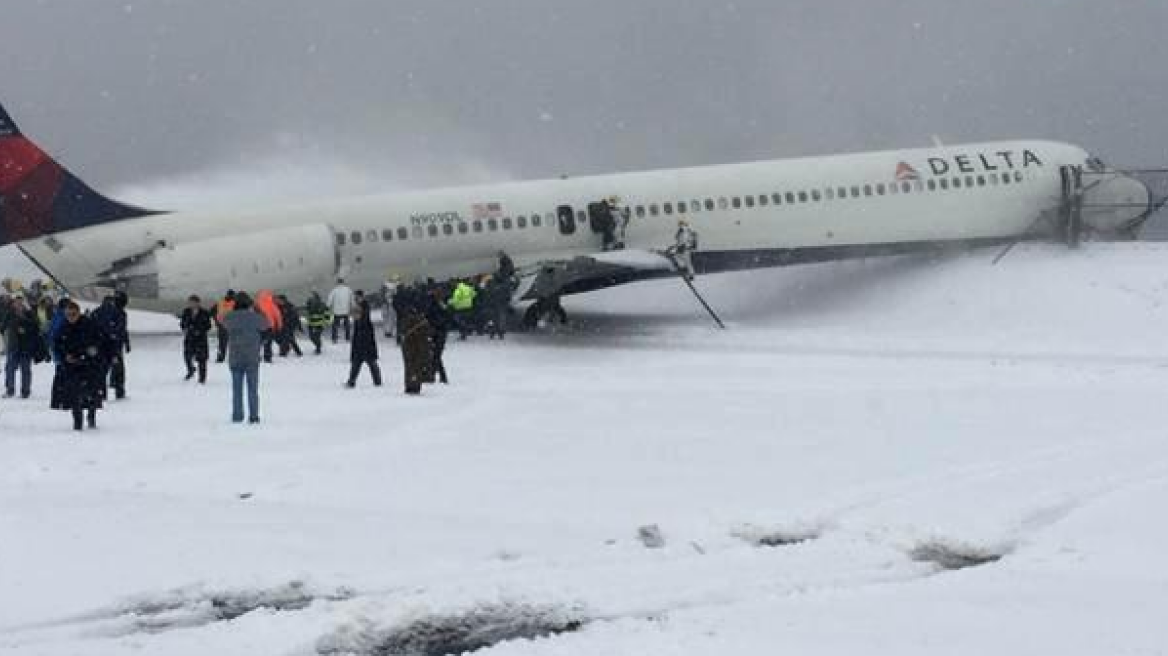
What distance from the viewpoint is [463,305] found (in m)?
27.5

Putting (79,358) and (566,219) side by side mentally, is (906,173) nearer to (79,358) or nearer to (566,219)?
(566,219)

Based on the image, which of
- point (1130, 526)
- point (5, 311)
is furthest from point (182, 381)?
point (1130, 526)

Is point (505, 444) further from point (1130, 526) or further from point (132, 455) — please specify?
point (1130, 526)

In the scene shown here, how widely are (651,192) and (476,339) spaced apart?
18.3 ft

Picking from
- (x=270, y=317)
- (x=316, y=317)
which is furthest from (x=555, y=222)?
(x=270, y=317)

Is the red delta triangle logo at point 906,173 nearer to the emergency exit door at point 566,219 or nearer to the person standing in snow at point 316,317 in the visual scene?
the emergency exit door at point 566,219

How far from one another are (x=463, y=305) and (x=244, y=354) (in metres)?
10.9

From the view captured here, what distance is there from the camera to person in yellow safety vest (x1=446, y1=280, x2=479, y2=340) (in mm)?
27344

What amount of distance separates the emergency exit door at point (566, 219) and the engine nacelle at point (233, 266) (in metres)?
5.00

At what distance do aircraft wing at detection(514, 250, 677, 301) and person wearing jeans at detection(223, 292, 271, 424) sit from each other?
1078 cm

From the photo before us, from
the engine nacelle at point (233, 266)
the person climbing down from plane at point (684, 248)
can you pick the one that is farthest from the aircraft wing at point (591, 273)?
the engine nacelle at point (233, 266)

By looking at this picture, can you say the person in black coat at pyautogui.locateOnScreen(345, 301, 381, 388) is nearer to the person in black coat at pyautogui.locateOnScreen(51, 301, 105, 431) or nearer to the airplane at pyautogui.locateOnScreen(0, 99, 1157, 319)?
the person in black coat at pyautogui.locateOnScreen(51, 301, 105, 431)

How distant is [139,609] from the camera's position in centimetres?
826

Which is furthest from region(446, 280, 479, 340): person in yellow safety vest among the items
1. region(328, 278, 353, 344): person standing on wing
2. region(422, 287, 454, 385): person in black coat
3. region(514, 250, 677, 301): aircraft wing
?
region(422, 287, 454, 385): person in black coat
